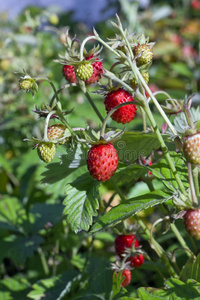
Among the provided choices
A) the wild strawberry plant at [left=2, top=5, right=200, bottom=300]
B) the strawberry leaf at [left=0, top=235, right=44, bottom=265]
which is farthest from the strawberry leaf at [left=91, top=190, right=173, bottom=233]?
the strawberry leaf at [left=0, top=235, right=44, bottom=265]

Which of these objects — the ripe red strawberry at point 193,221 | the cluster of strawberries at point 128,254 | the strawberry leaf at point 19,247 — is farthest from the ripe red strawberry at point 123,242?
the strawberry leaf at point 19,247

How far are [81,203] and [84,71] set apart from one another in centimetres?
28

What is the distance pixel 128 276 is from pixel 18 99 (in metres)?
1.70

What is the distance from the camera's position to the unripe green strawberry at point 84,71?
83 cm

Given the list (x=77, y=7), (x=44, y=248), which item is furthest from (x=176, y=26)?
(x=44, y=248)

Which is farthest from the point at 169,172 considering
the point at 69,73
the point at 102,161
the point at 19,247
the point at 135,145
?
the point at 19,247

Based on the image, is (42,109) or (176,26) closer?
(42,109)

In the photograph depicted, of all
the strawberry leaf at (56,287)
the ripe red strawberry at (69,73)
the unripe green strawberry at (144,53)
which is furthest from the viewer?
the strawberry leaf at (56,287)

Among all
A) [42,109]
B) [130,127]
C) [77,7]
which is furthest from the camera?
[77,7]

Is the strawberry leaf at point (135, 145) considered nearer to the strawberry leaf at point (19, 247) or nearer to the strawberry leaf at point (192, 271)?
the strawberry leaf at point (192, 271)

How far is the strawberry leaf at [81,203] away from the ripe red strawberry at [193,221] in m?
0.19

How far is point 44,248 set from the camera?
157cm

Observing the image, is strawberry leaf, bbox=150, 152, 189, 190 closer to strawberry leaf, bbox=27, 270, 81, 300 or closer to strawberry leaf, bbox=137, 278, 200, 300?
strawberry leaf, bbox=137, 278, 200, 300

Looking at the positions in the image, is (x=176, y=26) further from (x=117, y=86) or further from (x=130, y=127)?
(x=117, y=86)
